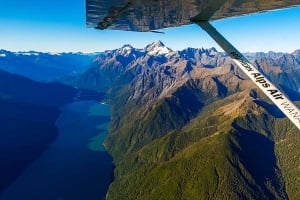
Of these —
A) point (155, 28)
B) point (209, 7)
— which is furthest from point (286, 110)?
point (155, 28)

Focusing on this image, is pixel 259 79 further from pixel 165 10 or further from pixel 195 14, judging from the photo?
pixel 165 10

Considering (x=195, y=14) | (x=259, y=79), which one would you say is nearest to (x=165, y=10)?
(x=195, y=14)

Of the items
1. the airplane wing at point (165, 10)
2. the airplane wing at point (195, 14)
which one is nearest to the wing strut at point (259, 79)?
the airplane wing at point (195, 14)

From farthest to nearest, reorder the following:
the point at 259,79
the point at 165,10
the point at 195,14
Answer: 1. the point at 195,14
2. the point at 165,10
3. the point at 259,79

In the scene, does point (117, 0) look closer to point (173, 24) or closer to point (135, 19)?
point (135, 19)

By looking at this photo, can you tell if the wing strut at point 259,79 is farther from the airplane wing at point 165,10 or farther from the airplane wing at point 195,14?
the airplane wing at point 165,10

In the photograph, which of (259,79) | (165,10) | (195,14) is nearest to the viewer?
(259,79)
